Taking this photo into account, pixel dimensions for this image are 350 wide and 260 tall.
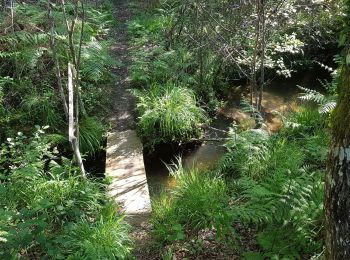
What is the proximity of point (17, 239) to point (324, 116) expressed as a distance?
522 cm

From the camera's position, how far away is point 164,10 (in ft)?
34.3

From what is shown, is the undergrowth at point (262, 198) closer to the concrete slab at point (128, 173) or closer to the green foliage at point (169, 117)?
the concrete slab at point (128, 173)

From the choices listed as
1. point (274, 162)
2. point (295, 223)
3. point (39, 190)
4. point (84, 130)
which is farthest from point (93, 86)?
point (295, 223)

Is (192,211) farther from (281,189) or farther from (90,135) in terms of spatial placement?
(90,135)

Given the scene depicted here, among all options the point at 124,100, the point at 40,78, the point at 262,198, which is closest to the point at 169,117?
the point at 124,100

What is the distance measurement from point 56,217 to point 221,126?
398 cm

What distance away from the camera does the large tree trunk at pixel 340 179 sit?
239 cm

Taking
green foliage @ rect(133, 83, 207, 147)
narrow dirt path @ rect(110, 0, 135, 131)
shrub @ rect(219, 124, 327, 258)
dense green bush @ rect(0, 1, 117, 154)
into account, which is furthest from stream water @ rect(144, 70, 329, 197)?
shrub @ rect(219, 124, 327, 258)

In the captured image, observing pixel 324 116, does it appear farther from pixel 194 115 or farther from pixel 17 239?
pixel 17 239

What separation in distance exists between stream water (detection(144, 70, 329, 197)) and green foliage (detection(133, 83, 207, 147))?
0.79 ft

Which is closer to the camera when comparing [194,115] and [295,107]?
[194,115]

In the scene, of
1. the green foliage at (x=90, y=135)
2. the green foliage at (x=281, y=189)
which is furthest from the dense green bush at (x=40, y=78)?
the green foliage at (x=281, y=189)

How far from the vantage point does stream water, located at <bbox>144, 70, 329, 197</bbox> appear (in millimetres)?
6387

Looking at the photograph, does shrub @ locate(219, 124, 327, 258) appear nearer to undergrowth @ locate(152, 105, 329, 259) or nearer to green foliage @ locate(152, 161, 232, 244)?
undergrowth @ locate(152, 105, 329, 259)
